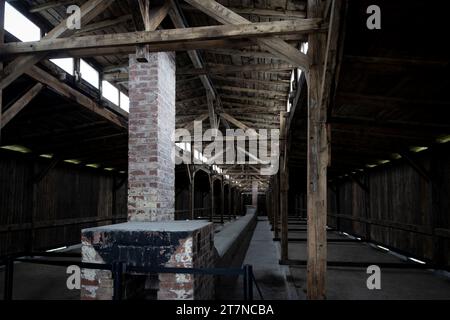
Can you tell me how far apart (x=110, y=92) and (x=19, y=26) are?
380 centimetres

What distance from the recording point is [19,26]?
691 centimetres

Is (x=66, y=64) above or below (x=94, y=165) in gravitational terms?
above

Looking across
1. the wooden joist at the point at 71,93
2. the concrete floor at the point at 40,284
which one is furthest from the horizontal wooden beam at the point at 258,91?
the concrete floor at the point at 40,284

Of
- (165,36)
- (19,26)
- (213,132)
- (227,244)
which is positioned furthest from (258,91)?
(19,26)

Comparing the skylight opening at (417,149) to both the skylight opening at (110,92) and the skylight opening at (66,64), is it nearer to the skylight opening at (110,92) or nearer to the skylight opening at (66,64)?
the skylight opening at (110,92)

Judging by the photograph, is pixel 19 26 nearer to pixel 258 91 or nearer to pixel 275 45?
pixel 275 45

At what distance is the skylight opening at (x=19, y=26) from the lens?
6590 millimetres

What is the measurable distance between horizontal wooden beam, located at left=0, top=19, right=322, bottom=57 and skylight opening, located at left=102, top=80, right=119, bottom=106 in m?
5.10

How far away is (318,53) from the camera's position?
15.1ft

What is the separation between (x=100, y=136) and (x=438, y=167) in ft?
30.5

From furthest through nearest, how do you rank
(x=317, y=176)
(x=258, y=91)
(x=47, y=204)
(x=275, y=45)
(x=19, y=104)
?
(x=258, y=91) → (x=47, y=204) → (x=19, y=104) → (x=275, y=45) → (x=317, y=176)

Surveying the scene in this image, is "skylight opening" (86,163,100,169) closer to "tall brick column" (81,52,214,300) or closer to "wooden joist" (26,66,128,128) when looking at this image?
"wooden joist" (26,66,128,128)

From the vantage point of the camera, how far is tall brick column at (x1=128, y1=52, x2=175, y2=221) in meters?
5.34

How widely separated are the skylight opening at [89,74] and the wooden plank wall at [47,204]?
10.5 feet
